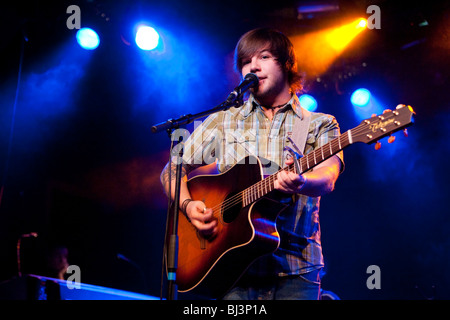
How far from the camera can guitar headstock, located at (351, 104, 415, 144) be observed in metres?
1.96

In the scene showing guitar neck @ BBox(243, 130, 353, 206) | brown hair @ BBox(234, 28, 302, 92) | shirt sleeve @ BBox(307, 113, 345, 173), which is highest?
brown hair @ BBox(234, 28, 302, 92)

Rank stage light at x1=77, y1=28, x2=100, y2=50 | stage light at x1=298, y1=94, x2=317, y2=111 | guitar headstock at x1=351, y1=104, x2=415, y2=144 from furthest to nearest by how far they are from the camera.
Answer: stage light at x1=298, y1=94, x2=317, y2=111
stage light at x1=77, y1=28, x2=100, y2=50
guitar headstock at x1=351, y1=104, x2=415, y2=144

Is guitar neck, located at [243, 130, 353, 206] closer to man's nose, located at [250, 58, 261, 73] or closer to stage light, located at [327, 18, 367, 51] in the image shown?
man's nose, located at [250, 58, 261, 73]

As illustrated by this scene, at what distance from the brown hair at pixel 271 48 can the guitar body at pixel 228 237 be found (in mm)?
1034

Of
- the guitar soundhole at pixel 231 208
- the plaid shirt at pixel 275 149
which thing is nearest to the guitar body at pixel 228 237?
the guitar soundhole at pixel 231 208

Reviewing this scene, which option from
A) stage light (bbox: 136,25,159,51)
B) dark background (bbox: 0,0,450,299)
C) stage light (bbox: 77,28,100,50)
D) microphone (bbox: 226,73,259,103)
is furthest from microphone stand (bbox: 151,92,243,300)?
stage light (bbox: 77,28,100,50)

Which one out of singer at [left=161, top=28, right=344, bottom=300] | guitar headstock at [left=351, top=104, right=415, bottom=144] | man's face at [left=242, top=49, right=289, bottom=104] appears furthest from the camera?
man's face at [left=242, top=49, right=289, bottom=104]

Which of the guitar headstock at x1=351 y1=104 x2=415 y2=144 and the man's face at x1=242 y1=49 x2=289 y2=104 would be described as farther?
the man's face at x1=242 y1=49 x2=289 y2=104

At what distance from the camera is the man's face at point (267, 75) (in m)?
2.90

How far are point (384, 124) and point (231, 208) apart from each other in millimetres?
1116

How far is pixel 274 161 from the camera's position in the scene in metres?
2.57

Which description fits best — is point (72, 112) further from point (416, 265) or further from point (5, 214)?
point (416, 265)

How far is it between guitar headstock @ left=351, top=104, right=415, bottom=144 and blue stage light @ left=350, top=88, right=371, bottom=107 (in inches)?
160
